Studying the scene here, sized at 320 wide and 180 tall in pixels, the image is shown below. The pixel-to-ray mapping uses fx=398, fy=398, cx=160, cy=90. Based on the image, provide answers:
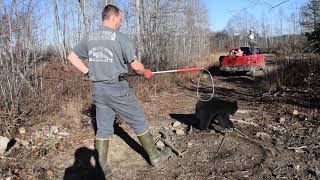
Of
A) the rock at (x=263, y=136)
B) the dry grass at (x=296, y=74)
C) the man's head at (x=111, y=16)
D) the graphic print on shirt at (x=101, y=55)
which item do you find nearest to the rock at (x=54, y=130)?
the graphic print on shirt at (x=101, y=55)

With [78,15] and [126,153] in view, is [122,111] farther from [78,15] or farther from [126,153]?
[78,15]

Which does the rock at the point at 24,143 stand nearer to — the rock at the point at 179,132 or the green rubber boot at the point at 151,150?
the green rubber boot at the point at 151,150

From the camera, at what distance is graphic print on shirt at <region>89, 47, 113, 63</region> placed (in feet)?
15.3

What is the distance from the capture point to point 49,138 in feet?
21.1

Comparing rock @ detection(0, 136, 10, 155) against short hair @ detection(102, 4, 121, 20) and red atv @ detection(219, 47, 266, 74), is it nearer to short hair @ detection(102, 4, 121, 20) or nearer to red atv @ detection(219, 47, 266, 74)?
short hair @ detection(102, 4, 121, 20)

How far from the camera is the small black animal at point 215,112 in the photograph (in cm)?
643

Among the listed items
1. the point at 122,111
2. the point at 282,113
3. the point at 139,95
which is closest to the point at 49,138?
the point at 122,111

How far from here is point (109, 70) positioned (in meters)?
4.72

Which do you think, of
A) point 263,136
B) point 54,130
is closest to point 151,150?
point 263,136

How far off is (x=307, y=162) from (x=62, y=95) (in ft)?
18.1

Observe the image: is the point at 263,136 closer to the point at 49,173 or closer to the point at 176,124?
the point at 176,124

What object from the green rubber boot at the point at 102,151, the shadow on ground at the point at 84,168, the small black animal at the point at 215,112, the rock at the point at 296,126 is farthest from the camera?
the rock at the point at 296,126

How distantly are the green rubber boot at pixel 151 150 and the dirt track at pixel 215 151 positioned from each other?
0.38ft

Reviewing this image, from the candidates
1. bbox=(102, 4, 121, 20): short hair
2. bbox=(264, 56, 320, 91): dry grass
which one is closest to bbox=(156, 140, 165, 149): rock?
bbox=(102, 4, 121, 20): short hair
